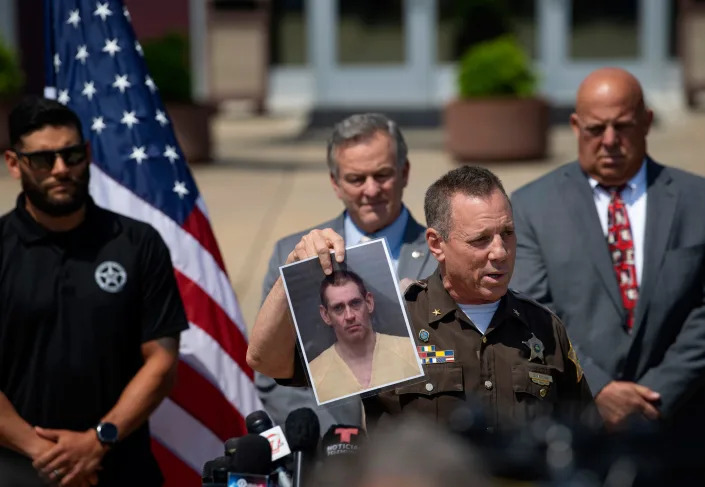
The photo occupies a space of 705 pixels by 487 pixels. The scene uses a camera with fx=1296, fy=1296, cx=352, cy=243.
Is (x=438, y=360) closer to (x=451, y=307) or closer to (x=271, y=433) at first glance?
(x=451, y=307)

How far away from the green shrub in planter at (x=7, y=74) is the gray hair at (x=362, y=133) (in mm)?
11943

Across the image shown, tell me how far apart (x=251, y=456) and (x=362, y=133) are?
2287 millimetres

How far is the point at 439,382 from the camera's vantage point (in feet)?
10.3

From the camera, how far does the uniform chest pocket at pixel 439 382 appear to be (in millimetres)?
3129

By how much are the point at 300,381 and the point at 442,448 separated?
174 cm

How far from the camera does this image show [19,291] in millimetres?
4367

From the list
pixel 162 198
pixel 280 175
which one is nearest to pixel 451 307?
pixel 162 198

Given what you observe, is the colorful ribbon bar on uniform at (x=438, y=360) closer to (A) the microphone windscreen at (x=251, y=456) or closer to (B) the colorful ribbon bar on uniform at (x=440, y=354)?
(B) the colorful ribbon bar on uniform at (x=440, y=354)

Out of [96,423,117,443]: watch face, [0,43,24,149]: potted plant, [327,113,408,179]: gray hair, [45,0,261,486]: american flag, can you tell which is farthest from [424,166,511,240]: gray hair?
[0,43,24,149]: potted plant

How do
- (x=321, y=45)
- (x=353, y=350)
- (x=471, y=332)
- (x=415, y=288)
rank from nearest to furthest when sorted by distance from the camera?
(x=353, y=350) < (x=471, y=332) < (x=415, y=288) < (x=321, y=45)

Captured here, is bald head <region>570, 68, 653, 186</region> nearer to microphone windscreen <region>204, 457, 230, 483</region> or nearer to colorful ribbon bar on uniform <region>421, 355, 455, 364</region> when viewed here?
colorful ribbon bar on uniform <region>421, 355, 455, 364</region>

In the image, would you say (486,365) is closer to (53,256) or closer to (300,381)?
(300,381)

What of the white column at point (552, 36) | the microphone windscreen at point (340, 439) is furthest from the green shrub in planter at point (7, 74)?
the microphone windscreen at point (340, 439)

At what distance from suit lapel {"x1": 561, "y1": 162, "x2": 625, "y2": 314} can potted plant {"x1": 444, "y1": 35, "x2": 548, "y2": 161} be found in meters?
9.12
